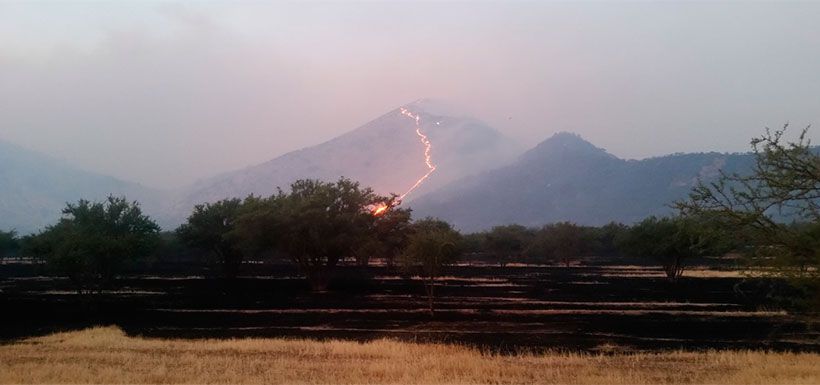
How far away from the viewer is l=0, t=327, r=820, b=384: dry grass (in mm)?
19625

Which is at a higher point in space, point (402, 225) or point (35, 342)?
point (402, 225)

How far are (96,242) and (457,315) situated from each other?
25625mm

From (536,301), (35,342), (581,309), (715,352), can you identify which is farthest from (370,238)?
(715,352)

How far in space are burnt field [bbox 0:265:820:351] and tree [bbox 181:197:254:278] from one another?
1950 cm

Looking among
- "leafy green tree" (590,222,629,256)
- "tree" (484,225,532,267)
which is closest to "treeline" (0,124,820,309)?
"tree" (484,225,532,267)

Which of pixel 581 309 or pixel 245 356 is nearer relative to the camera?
pixel 245 356

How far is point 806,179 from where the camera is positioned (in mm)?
15297

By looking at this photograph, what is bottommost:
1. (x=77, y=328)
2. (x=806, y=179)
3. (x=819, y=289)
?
(x=77, y=328)

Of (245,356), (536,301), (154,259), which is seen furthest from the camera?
(154,259)

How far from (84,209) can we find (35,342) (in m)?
33.0

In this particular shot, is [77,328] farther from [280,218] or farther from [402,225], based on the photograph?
[402,225]

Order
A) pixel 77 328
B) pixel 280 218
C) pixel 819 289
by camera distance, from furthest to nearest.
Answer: pixel 280 218 < pixel 77 328 < pixel 819 289

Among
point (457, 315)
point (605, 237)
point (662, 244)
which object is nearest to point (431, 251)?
point (457, 315)

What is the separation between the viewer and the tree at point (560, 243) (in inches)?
5128
